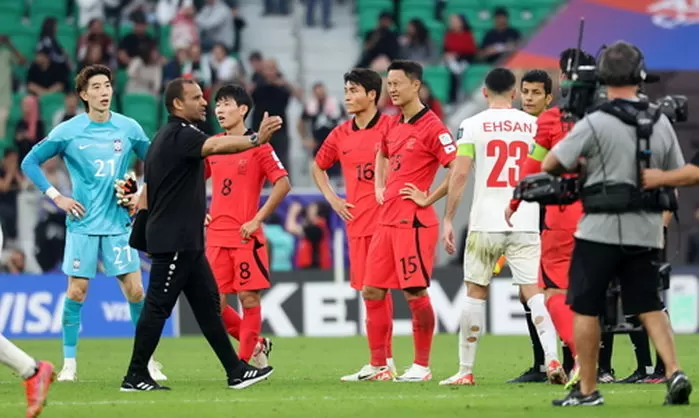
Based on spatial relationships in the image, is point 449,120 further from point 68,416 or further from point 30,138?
point 68,416

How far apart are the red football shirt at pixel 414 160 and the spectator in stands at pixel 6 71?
13656 millimetres

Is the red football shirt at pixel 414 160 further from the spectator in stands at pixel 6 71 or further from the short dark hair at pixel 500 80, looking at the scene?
the spectator in stands at pixel 6 71

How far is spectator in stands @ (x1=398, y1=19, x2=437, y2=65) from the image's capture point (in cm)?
2742

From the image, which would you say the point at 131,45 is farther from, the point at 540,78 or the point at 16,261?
the point at 540,78

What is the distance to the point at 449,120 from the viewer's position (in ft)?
83.9

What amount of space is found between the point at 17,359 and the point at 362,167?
465 cm

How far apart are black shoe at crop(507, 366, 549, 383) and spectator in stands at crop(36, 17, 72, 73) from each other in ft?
48.4

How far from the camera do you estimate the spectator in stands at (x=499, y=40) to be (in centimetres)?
2723

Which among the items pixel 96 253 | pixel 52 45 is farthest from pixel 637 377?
pixel 52 45

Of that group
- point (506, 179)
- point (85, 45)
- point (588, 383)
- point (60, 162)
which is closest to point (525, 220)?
point (506, 179)

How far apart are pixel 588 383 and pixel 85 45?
17.6 meters

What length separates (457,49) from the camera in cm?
2742

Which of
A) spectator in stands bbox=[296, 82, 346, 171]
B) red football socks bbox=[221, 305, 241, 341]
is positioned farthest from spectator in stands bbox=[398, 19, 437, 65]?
red football socks bbox=[221, 305, 241, 341]

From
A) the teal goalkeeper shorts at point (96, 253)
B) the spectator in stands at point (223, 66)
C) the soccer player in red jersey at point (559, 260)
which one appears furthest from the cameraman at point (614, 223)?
the spectator in stands at point (223, 66)
